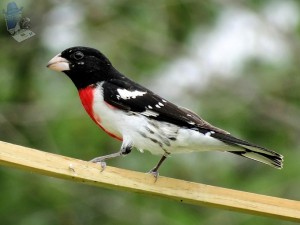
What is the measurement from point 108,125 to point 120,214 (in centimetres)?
293

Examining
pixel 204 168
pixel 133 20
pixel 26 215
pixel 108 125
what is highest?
pixel 108 125

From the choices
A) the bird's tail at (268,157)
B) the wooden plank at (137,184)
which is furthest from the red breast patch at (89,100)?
the bird's tail at (268,157)

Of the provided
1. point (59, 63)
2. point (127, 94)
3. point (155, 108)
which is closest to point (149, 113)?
point (155, 108)

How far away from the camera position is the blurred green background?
630 cm

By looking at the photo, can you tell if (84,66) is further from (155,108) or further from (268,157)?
(268,157)

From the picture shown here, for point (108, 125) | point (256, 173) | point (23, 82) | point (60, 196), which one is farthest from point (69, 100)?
point (108, 125)

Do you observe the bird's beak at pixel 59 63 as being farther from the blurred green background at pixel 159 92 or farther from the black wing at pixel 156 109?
the blurred green background at pixel 159 92

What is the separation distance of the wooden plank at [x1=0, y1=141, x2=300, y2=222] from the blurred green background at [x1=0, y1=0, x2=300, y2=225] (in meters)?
2.87

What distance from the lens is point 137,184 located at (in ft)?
10.6

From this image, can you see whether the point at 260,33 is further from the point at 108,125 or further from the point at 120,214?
the point at 108,125

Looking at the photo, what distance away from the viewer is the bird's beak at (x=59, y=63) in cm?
342

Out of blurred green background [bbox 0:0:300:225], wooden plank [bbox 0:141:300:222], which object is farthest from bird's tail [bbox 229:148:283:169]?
blurred green background [bbox 0:0:300:225]

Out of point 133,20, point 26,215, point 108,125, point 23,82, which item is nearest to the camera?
point 108,125

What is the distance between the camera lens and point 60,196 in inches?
248
